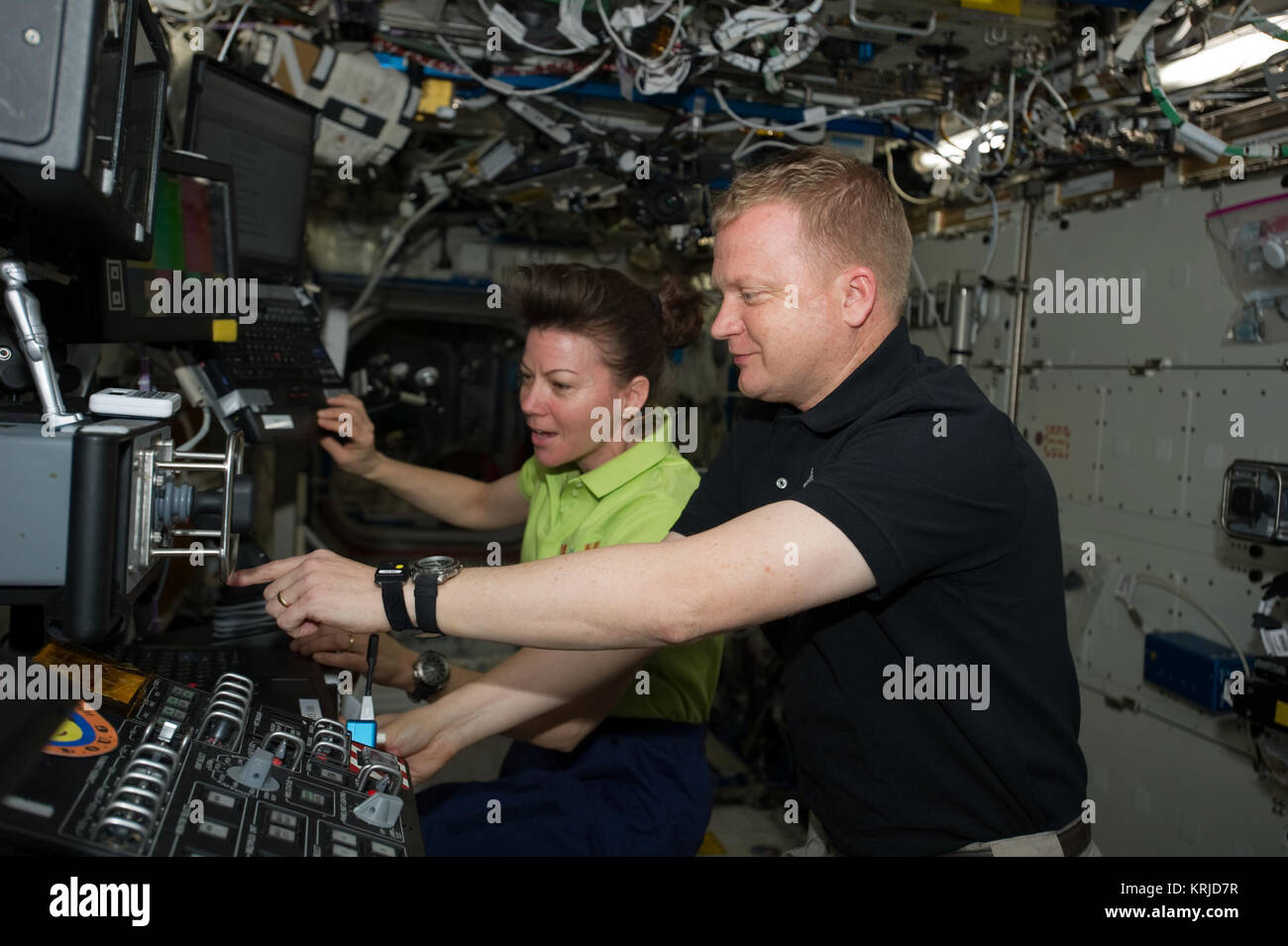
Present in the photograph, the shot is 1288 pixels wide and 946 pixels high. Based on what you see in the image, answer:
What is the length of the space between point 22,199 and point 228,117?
67.6 inches

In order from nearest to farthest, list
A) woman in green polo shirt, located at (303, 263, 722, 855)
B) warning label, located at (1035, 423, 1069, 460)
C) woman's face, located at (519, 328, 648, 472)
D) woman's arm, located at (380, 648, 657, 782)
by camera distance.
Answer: woman's arm, located at (380, 648, 657, 782) → woman in green polo shirt, located at (303, 263, 722, 855) → woman's face, located at (519, 328, 648, 472) → warning label, located at (1035, 423, 1069, 460)

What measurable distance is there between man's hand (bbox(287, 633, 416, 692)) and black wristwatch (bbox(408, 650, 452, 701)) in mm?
37

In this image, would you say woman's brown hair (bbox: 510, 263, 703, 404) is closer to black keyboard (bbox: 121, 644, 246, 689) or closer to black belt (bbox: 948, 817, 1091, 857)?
black keyboard (bbox: 121, 644, 246, 689)

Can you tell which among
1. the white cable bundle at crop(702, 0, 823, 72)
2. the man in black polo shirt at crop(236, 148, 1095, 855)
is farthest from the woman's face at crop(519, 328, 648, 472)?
the white cable bundle at crop(702, 0, 823, 72)

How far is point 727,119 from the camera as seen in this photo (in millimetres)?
3449

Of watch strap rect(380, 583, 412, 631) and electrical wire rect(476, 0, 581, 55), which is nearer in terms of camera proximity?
watch strap rect(380, 583, 412, 631)

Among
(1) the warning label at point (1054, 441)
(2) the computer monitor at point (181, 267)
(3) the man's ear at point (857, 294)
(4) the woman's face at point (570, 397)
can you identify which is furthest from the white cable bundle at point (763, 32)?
(1) the warning label at point (1054, 441)

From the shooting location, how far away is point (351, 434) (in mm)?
2816

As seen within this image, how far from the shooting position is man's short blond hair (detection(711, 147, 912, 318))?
5.31 feet

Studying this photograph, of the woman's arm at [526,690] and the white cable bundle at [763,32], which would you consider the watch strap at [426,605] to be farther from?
the white cable bundle at [763,32]

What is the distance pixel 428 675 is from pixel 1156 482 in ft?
7.99
